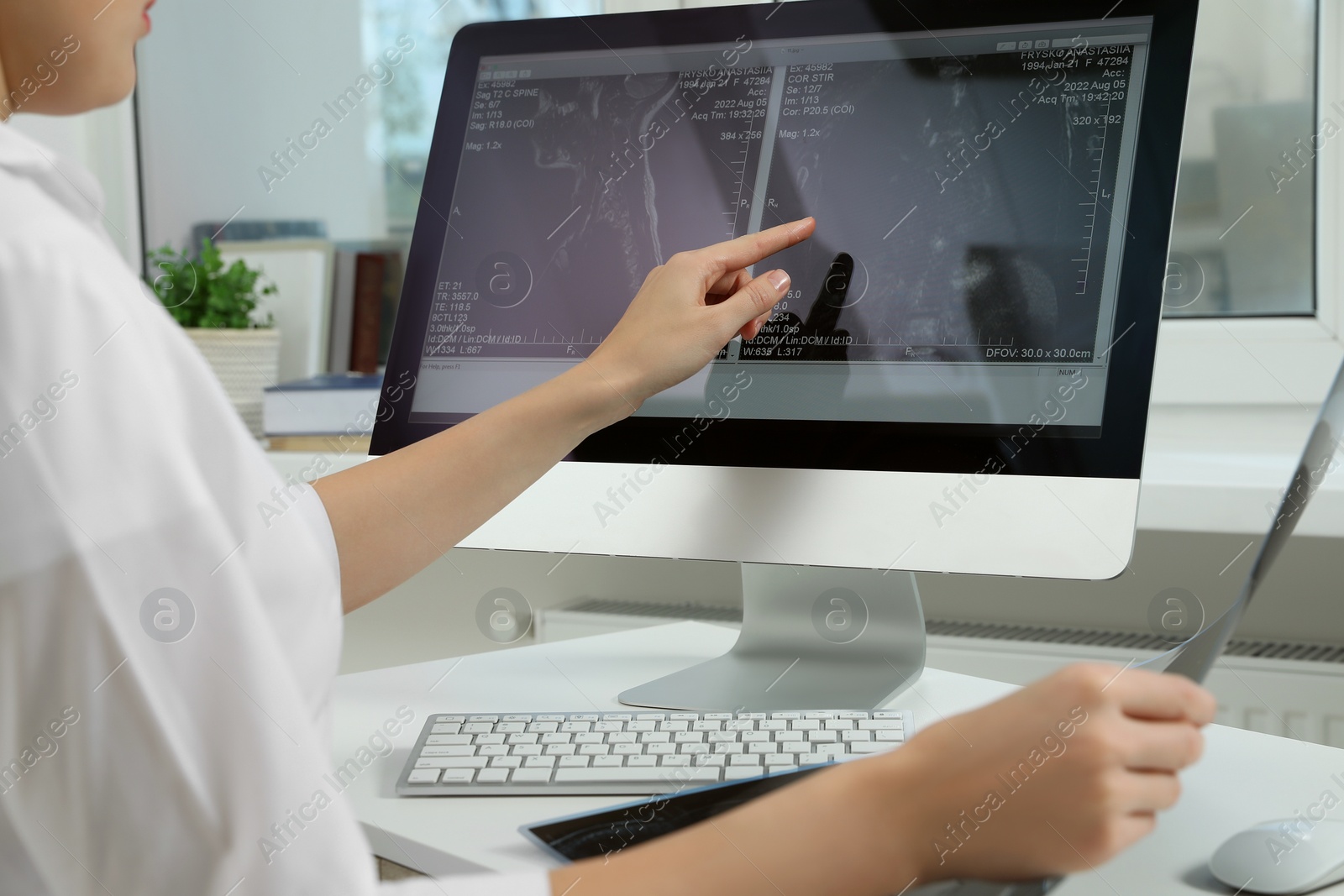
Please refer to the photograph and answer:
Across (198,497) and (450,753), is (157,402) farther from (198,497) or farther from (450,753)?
(450,753)

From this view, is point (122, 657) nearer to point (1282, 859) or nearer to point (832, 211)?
point (1282, 859)

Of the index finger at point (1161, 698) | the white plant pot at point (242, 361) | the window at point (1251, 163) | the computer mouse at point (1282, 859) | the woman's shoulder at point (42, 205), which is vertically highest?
the window at point (1251, 163)

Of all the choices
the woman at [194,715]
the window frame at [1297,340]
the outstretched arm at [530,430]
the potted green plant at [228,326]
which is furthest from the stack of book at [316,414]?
the woman at [194,715]

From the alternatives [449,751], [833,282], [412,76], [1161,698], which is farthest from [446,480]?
[412,76]

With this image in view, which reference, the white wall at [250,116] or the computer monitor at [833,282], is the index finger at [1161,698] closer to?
the computer monitor at [833,282]

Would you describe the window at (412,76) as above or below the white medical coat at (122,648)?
above

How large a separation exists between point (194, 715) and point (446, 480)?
1.44ft

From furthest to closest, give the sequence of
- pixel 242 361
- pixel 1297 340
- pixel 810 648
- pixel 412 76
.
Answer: pixel 412 76 → pixel 242 361 → pixel 1297 340 → pixel 810 648

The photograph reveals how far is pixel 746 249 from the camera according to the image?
0.84m

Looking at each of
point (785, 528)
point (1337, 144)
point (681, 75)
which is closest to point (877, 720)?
point (785, 528)

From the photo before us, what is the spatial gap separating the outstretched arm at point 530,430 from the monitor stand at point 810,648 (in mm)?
210

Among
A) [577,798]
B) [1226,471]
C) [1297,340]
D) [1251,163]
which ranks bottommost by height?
[577,798]

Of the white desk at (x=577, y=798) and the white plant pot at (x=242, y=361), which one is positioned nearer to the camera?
the white desk at (x=577, y=798)

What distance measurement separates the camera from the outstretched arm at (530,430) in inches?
31.9
